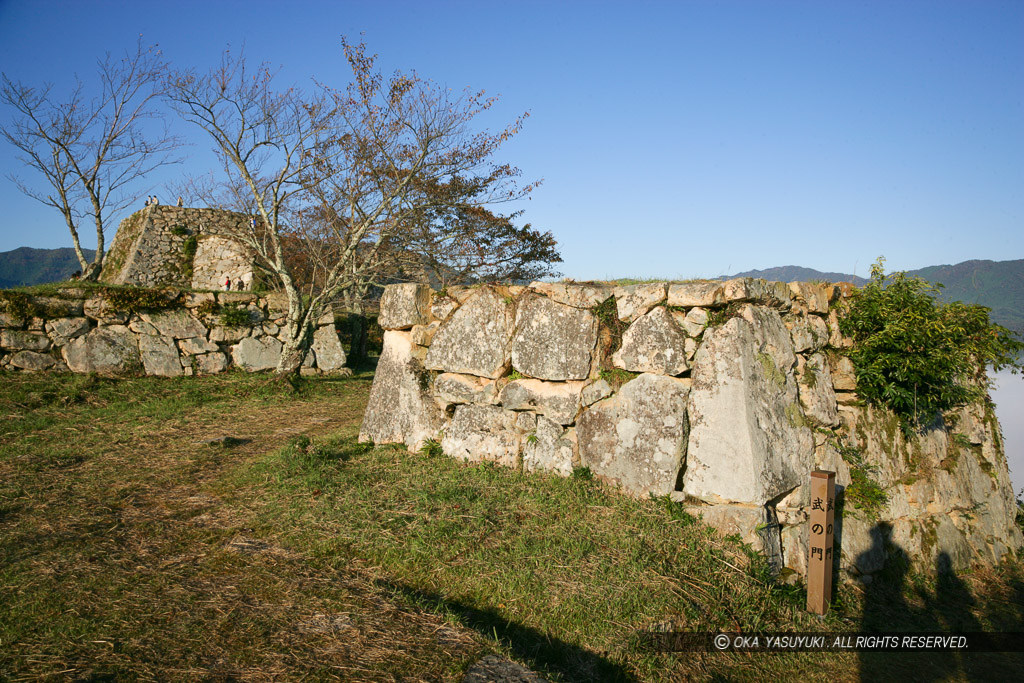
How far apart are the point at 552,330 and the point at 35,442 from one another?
19.8ft

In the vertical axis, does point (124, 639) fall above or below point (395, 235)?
below

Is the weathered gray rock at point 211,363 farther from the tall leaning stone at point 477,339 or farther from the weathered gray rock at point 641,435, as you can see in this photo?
the weathered gray rock at point 641,435

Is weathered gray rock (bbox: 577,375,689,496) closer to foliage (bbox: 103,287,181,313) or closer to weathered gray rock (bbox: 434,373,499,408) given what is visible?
weathered gray rock (bbox: 434,373,499,408)

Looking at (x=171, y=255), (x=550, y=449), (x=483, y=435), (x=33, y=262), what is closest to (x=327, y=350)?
(x=483, y=435)

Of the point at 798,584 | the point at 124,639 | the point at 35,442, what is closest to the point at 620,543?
the point at 798,584

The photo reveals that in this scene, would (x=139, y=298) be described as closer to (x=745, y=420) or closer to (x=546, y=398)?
(x=546, y=398)

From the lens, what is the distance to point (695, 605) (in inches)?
150

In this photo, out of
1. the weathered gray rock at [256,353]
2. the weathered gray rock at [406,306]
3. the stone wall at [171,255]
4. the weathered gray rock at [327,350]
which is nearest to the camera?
the weathered gray rock at [406,306]

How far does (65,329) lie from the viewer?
9.73 meters

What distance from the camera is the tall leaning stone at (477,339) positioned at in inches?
235

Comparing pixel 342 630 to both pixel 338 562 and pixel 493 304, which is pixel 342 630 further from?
pixel 493 304

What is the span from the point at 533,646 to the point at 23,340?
33.6 ft

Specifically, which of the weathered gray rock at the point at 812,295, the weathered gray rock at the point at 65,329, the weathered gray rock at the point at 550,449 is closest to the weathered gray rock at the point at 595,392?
the weathered gray rock at the point at 550,449

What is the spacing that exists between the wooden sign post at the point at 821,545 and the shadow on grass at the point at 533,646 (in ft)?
5.82
